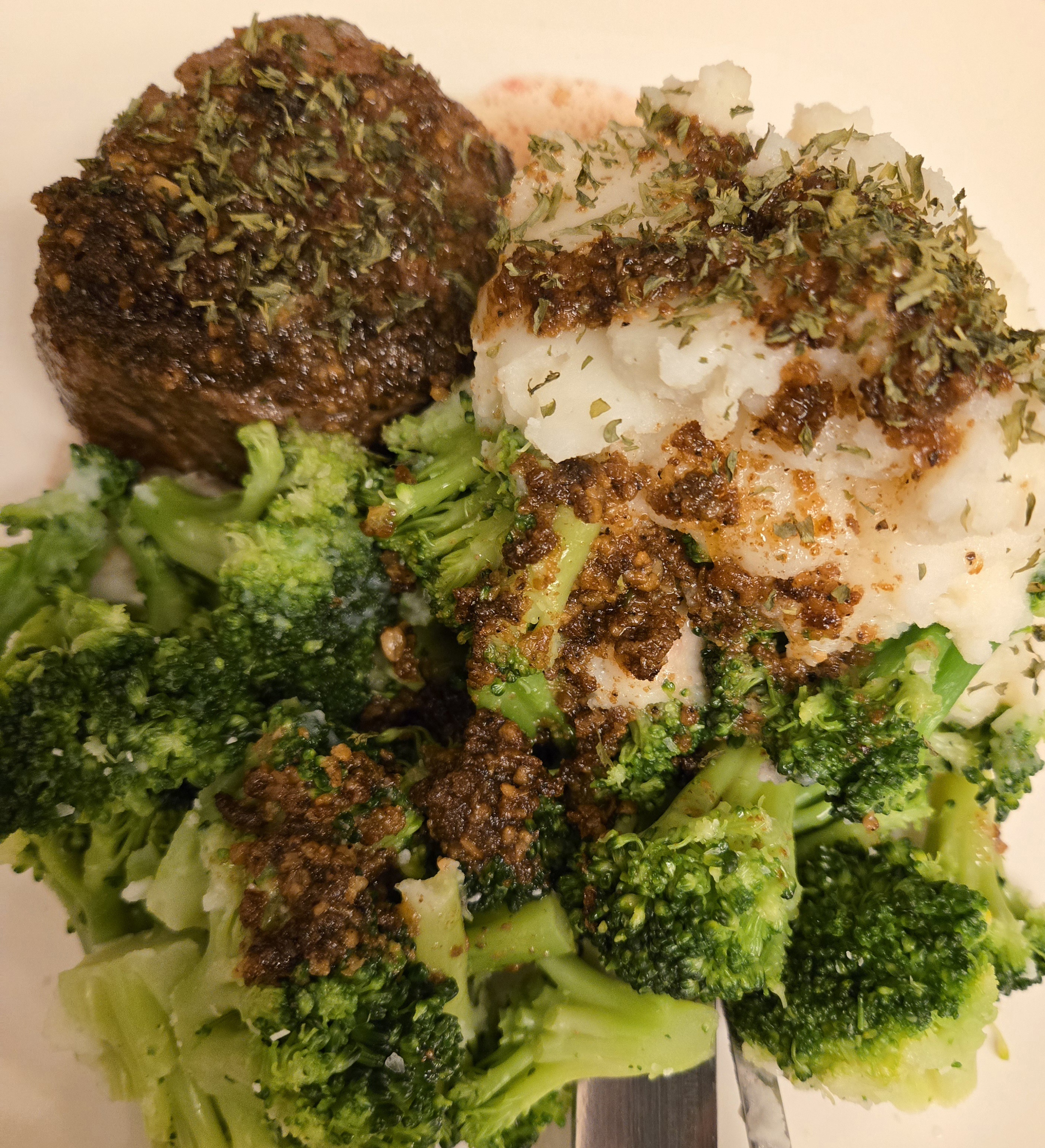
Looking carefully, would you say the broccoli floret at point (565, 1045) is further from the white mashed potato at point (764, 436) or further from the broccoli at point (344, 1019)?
the white mashed potato at point (764, 436)

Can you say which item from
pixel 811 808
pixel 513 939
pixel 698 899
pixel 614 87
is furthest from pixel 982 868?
pixel 614 87

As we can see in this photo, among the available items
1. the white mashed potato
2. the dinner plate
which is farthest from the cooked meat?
the dinner plate

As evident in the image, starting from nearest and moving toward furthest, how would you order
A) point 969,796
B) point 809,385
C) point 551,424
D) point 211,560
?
point 809,385, point 551,424, point 211,560, point 969,796

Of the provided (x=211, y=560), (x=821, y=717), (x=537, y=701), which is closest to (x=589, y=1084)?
(x=537, y=701)

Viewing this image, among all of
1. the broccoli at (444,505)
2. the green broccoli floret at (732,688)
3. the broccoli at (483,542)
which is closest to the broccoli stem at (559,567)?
the broccoli at (483,542)

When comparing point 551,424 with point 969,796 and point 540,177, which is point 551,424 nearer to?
point 540,177
